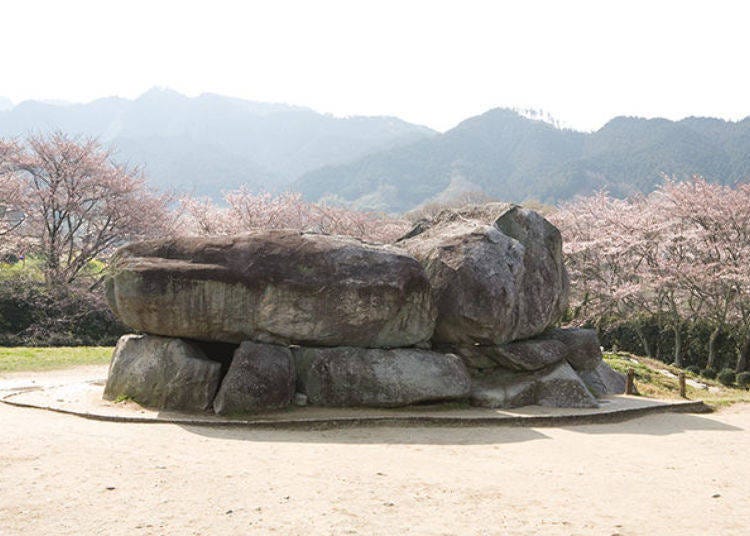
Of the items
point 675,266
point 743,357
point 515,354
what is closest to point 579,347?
point 515,354

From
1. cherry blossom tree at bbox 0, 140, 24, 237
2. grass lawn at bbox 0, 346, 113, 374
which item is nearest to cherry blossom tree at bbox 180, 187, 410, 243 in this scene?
cherry blossom tree at bbox 0, 140, 24, 237

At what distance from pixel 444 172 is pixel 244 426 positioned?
168361mm

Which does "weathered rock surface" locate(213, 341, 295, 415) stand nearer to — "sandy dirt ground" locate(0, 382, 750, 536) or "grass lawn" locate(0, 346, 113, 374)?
"sandy dirt ground" locate(0, 382, 750, 536)

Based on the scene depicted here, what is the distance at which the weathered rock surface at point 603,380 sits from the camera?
45.9 feet

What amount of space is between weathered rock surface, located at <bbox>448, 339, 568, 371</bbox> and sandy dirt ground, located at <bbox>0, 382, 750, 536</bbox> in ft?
8.33

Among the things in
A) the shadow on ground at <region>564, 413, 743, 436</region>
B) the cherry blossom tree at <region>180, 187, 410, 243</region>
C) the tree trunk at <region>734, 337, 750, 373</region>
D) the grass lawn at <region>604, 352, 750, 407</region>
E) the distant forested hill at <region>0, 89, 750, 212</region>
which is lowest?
the shadow on ground at <region>564, 413, 743, 436</region>

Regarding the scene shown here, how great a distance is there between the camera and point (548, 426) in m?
10.8

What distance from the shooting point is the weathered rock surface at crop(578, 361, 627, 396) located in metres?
14.0

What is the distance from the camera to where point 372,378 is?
11.0 m

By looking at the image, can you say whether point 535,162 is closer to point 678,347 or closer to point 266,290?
point 678,347

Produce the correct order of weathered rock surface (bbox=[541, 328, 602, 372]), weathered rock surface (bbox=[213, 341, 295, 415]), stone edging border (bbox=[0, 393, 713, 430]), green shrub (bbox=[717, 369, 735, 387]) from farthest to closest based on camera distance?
green shrub (bbox=[717, 369, 735, 387])
weathered rock surface (bbox=[541, 328, 602, 372])
weathered rock surface (bbox=[213, 341, 295, 415])
stone edging border (bbox=[0, 393, 713, 430])

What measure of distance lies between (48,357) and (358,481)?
48.5 feet

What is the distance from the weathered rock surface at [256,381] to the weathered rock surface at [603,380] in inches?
278

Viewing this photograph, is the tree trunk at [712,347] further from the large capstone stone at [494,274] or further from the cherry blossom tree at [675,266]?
the large capstone stone at [494,274]
